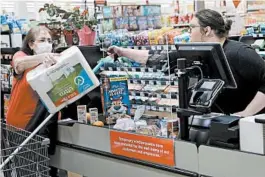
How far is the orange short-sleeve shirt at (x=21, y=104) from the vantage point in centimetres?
318

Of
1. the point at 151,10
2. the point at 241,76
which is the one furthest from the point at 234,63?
the point at 151,10

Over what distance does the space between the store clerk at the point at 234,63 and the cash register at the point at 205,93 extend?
1.14 feet

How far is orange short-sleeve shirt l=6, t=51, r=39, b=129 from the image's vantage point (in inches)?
125

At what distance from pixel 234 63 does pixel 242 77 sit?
12 centimetres

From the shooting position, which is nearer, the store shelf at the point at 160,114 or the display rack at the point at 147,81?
the store shelf at the point at 160,114

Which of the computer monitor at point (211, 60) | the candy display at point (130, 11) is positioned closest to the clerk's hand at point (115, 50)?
the candy display at point (130, 11)

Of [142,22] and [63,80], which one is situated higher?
[142,22]

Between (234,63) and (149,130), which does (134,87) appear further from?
(234,63)

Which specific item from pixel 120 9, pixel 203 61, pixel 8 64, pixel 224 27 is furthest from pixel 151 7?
pixel 8 64

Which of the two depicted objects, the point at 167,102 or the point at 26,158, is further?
the point at 167,102

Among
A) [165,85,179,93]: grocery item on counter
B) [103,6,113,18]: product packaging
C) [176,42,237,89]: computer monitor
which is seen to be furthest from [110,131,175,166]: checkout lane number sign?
[103,6,113,18]: product packaging

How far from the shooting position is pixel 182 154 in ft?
7.95

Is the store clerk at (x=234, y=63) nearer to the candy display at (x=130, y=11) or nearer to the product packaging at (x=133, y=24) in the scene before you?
the product packaging at (x=133, y=24)

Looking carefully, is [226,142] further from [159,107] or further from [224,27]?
[224,27]
